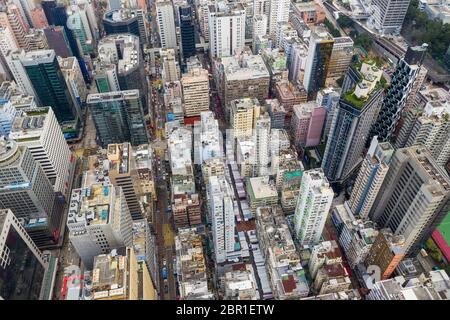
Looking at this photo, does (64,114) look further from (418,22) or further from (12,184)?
(418,22)

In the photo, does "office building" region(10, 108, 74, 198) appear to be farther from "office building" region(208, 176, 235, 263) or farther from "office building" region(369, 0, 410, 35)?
"office building" region(369, 0, 410, 35)

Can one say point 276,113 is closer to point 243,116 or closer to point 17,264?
point 243,116

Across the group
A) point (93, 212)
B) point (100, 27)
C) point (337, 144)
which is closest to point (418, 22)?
point (337, 144)

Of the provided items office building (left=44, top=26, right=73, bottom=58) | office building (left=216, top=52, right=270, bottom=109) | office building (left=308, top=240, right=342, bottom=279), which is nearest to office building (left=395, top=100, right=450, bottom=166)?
office building (left=308, top=240, right=342, bottom=279)

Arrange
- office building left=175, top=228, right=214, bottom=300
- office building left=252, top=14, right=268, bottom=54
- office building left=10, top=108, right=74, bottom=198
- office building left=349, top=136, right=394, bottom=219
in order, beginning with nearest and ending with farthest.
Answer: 1. office building left=175, top=228, right=214, bottom=300
2. office building left=349, top=136, right=394, bottom=219
3. office building left=10, top=108, right=74, bottom=198
4. office building left=252, top=14, right=268, bottom=54

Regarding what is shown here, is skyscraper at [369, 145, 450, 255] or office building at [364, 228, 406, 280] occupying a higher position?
skyscraper at [369, 145, 450, 255]

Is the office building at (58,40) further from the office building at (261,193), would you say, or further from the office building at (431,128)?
the office building at (431,128)
